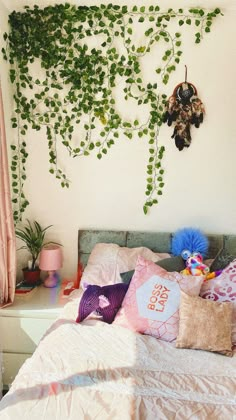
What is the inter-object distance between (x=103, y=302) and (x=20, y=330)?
636 millimetres

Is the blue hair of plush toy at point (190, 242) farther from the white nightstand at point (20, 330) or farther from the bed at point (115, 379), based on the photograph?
the white nightstand at point (20, 330)

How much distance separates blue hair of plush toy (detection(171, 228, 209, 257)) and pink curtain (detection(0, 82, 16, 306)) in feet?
3.64

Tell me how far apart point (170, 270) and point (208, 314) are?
Result: 500mm

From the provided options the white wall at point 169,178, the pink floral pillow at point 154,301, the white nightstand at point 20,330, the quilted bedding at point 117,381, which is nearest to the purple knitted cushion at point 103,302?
the pink floral pillow at point 154,301

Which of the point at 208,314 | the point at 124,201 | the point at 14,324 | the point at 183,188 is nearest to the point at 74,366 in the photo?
the point at 208,314

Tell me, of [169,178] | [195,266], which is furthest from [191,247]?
[169,178]

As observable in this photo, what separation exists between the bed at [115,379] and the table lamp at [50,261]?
0.61 metres

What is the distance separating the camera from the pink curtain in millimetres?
2090

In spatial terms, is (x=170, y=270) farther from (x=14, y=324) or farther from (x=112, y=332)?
(x=14, y=324)

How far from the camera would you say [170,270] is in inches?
85.2

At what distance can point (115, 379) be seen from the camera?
138 centimetres

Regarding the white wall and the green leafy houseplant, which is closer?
the white wall

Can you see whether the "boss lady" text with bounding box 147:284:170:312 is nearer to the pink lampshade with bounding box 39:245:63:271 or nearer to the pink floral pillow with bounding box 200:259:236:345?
the pink floral pillow with bounding box 200:259:236:345

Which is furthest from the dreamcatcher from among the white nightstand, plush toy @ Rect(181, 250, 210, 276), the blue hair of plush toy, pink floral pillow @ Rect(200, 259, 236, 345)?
the white nightstand
